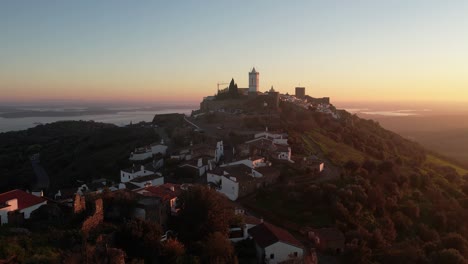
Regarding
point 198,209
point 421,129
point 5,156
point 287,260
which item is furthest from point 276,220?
point 421,129

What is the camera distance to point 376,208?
27000mm

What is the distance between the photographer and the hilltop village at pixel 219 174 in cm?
1716

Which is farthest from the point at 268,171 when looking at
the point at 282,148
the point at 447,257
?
the point at 447,257

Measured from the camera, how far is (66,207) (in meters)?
17.5

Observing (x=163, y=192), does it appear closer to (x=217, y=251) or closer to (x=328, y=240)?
(x=217, y=251)

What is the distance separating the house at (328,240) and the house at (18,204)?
530 inches

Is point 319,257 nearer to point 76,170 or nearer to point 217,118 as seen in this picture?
point 76,170

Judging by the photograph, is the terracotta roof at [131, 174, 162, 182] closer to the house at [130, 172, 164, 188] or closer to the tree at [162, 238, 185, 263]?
the house at [130, 172, 164, 188]

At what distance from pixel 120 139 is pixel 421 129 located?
9155cm

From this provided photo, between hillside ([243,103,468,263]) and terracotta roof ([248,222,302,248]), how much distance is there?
3234 mm

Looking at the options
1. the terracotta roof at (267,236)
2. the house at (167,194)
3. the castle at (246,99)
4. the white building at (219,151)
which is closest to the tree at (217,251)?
the terracotta roof at (267,236)

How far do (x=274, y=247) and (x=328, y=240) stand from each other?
4.22 meters

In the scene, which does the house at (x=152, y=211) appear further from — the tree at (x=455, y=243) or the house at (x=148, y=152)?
the house at (x=148, y=152)

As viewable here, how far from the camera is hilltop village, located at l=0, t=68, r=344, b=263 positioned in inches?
675
